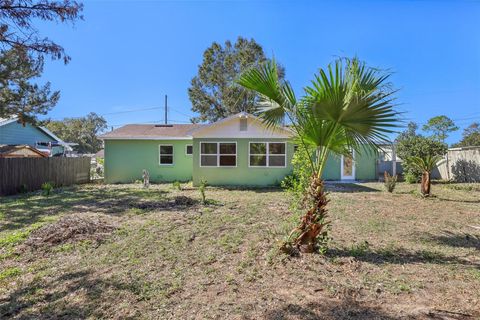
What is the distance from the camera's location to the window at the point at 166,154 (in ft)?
55.0

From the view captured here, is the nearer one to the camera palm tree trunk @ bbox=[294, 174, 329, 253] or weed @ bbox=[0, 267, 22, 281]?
weed @ bbox=[0, 267, 22, 281]

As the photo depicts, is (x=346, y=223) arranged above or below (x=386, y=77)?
below

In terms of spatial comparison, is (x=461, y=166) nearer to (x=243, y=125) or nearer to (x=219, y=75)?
(x=243, y=125)

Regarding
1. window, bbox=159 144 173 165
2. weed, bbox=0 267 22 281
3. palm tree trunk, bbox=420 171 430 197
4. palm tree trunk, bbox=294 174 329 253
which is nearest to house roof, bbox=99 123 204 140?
window, bbox=159 144 173 165

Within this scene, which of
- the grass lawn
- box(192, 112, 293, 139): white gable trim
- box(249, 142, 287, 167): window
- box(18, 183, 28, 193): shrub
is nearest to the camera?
the grass lawn

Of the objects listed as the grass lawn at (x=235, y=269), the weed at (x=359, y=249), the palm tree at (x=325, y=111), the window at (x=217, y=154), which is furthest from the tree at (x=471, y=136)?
the palm tree at (x=325, y=111)

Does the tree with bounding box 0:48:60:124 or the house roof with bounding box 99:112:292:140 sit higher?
the tree with bounding box 0:48:60:124

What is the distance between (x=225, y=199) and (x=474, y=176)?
1373 centimetres

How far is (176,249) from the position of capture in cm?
493

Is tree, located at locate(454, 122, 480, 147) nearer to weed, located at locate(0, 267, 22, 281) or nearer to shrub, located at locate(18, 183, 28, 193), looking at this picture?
shrub, located at locate(18, 183, 28, 193)

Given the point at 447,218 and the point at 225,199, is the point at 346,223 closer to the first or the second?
the point at 447,218

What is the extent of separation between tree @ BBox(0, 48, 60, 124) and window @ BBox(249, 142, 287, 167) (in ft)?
29.8

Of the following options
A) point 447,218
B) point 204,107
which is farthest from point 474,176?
point 204,107

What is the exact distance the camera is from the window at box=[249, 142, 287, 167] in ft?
46.4
